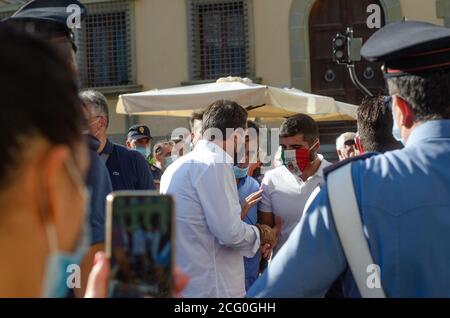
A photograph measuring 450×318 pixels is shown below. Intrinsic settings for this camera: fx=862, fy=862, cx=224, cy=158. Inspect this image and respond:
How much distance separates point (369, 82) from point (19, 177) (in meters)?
16.3

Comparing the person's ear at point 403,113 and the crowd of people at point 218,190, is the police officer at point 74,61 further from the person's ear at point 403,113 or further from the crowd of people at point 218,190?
the person's ear at point 403,113

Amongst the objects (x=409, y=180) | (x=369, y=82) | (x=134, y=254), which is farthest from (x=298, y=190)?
(x=369, y=82)

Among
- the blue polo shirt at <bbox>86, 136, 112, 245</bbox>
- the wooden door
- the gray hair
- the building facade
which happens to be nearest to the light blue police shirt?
the blue polo shirt at <bbox>86, 136, 112, 245</bbox>

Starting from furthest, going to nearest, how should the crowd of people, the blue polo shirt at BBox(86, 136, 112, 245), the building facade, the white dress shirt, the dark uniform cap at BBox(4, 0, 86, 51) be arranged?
the building facade, the white dress shirt, the dark uniform cap at BBox(4, 0, 86, 51), the blue polo shirt at BBox(86, 136, 112, 245), the crowd of people

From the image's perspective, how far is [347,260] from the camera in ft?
7.39

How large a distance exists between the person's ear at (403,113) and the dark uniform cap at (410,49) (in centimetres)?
8

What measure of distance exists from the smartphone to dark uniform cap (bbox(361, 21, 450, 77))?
123 cm

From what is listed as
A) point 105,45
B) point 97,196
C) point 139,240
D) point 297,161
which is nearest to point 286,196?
point 297,161

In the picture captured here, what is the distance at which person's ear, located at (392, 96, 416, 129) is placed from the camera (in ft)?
8.18

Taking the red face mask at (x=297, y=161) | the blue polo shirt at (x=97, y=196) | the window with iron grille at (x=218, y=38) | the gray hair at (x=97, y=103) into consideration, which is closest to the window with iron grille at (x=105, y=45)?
the window with iron grille at (x=218, y=38)

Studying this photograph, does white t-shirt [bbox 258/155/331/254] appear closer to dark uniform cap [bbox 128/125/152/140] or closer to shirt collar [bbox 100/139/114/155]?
shirt collar [bbox 100/139/114/155]

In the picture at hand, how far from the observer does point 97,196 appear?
2.94 metres

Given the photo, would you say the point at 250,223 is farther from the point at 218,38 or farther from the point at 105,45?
the point at 105,45

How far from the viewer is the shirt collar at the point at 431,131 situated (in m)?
2.42
